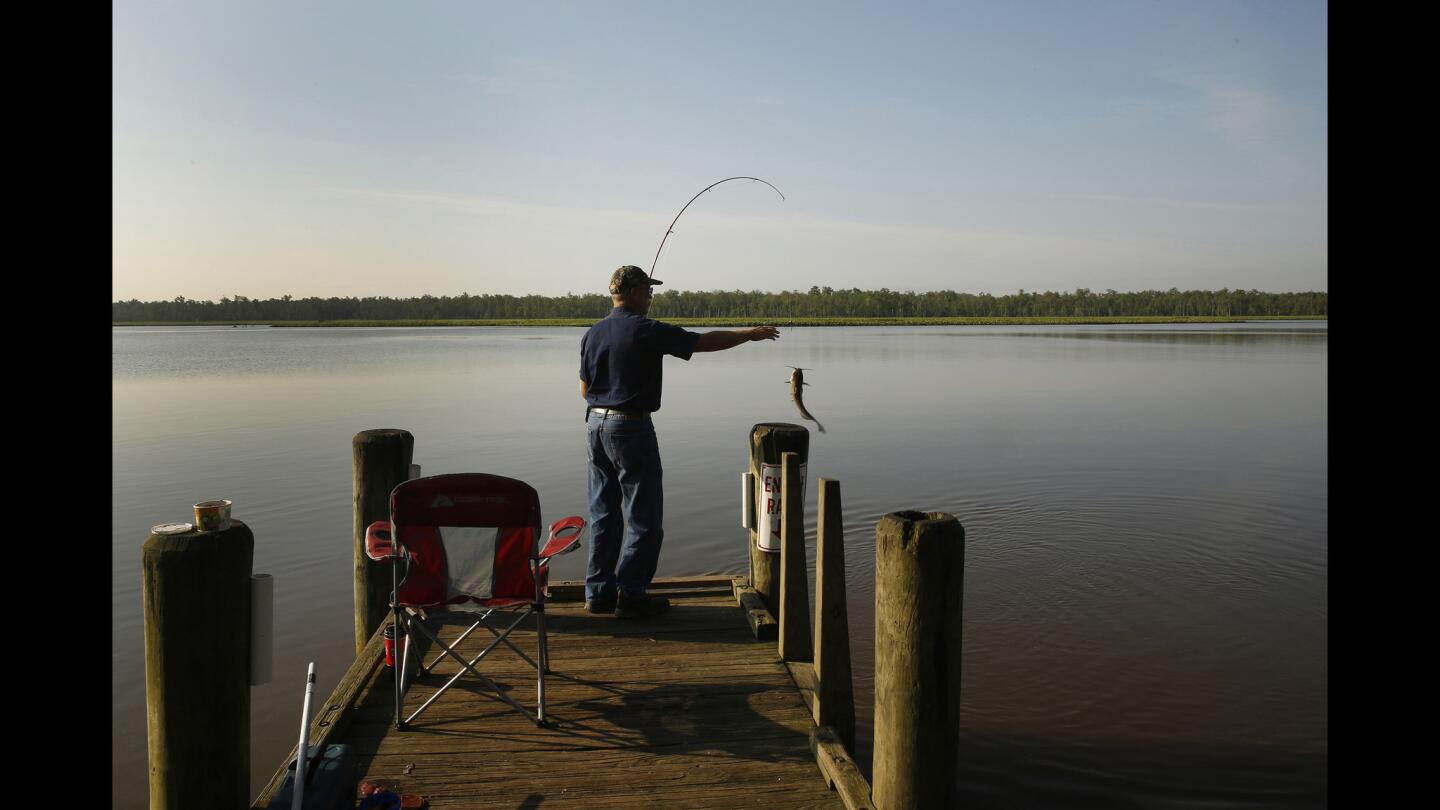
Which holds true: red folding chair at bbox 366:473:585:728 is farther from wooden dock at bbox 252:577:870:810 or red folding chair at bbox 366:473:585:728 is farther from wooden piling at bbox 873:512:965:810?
wooden piling at bbox 873:512:965:810

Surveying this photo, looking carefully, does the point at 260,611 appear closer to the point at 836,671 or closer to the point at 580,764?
the point at 580,764

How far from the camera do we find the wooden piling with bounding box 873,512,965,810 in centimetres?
291

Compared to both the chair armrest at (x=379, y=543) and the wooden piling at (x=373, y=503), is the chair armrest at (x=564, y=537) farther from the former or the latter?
the wooden piling at (x=373, y=503)

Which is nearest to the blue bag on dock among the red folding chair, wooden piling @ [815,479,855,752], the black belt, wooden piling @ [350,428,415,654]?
the red folding chair

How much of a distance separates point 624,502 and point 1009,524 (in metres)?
6.18

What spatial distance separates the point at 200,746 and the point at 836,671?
7.43 feet

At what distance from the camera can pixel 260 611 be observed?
2816mm

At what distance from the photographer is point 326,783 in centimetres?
305

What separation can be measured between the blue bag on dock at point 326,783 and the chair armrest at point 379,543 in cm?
100

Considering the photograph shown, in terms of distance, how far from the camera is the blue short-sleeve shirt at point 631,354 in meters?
4.85

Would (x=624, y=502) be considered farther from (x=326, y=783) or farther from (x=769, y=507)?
(x=326, y=783)

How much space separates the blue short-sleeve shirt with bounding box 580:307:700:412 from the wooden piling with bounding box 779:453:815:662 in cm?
87

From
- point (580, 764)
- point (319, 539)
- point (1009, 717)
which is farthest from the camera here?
point (319, 539)
